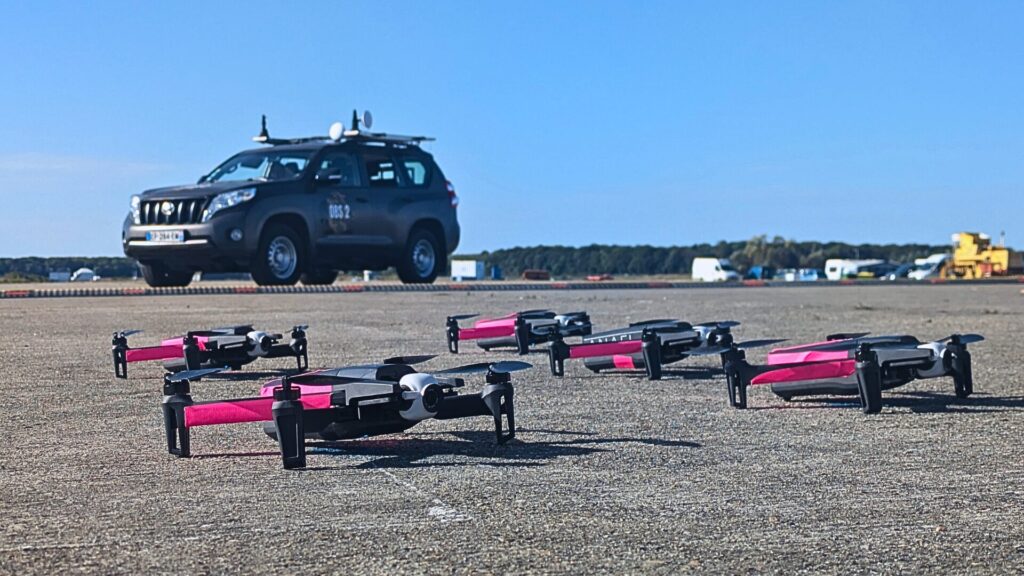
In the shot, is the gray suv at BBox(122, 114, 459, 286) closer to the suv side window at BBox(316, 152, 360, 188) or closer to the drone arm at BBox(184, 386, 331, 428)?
the suv side window at BBox(316, 152, 360, 188)

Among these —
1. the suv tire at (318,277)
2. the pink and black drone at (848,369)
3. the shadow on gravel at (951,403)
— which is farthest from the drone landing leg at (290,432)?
the suv tire at (318,277)

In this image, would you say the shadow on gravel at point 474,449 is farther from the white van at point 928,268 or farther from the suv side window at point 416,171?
the white van at point 928,268

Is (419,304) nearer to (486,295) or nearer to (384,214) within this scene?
(384,214)

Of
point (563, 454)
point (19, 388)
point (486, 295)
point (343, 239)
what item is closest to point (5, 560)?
point (563, 454)

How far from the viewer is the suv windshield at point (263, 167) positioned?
17422mm

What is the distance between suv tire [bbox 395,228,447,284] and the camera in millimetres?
18891

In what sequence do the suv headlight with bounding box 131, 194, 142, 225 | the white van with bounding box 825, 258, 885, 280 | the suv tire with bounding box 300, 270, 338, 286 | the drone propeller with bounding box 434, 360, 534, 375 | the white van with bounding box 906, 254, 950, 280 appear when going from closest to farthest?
the drone propeller with bounding box 434, 360, 534, 375
the suv headlight with bounding box 131, 194, 142, 225
the suv tire with bounding box 300, 270, 338, 286
the white van with bounding box 906, 254, 950, 280
the white van with bounding box 825, 258, 885, 280

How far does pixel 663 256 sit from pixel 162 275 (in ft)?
241

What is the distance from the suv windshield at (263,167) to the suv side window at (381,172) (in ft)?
3.32

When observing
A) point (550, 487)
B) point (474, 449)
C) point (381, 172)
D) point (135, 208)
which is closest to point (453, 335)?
point (474, 449)

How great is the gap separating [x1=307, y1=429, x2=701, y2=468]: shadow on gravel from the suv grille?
33.6ft

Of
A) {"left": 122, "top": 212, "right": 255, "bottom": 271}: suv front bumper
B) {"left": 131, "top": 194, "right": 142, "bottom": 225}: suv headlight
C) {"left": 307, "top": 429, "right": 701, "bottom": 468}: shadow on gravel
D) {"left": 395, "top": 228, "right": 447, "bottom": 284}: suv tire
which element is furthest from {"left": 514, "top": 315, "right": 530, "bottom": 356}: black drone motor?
{"left": 395, "top": 228, "right": 447, "bottom": 284}: suv tire

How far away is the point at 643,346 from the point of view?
30.1 feet

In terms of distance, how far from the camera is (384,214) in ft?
60.0
